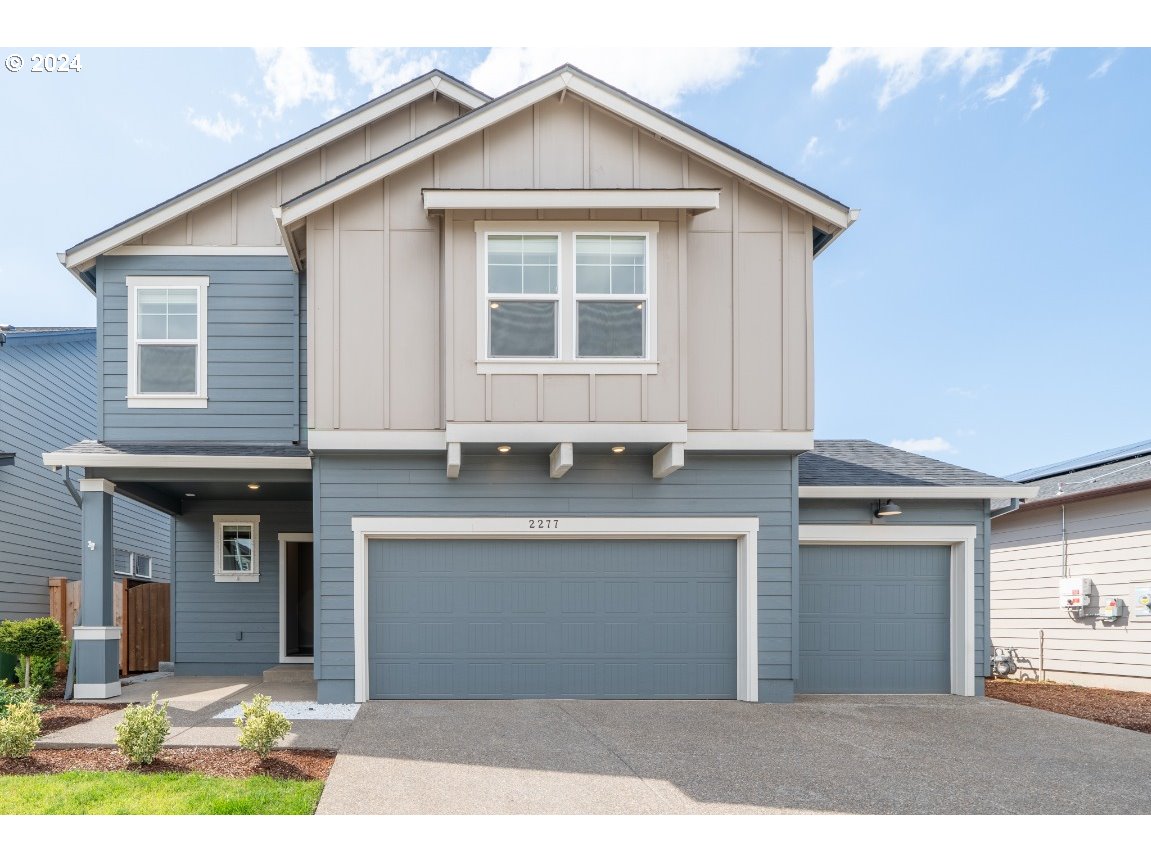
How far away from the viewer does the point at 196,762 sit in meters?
5.95

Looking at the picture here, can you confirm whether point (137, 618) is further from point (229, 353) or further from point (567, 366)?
point (567, 366)

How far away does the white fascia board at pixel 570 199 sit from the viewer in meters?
8.41

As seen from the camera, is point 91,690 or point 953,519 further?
point 953,519

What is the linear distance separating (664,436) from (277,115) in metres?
11.4

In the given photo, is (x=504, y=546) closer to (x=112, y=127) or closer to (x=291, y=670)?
(x=291, y=670)

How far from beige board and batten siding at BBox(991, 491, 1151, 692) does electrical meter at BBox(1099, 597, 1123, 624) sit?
0.26 ft

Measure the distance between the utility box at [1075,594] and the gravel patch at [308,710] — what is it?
1006cm

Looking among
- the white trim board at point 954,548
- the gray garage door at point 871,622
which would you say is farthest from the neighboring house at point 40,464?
the white trim board at point 954,548

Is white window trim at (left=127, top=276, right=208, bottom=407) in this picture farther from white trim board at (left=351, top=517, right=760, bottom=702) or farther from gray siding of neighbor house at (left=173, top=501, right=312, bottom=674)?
white trim board at (left=351, top=517, right=760, bottom=702)

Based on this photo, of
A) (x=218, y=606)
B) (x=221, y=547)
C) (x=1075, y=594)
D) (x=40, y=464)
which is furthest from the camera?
(x=40, y=464)

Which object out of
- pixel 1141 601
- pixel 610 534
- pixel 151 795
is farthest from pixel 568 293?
pixel 1141 601

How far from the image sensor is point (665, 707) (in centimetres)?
858

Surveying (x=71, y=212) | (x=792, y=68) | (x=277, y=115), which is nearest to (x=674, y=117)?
(x=277, y=115)

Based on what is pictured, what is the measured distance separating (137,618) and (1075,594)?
1370 centimetres
